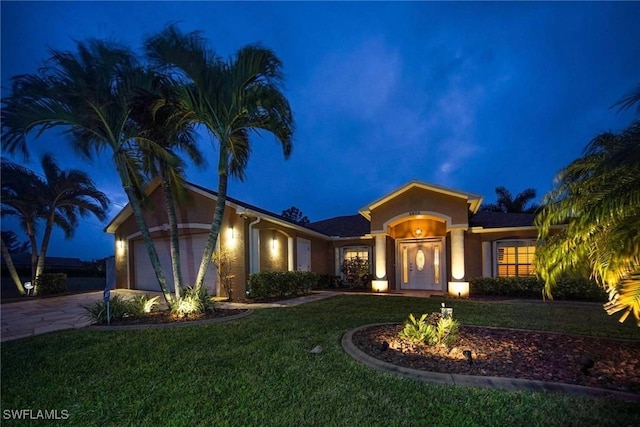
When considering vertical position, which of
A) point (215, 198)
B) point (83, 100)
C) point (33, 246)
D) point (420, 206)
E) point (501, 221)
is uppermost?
point (83, 100)

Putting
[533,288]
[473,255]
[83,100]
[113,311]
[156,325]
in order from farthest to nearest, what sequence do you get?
[473,255]
[533,288]
[113,311]
[83,100]
[156,325]

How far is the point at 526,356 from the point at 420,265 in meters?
11.4

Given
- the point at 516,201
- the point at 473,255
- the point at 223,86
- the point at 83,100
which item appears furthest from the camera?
the point at 516,201

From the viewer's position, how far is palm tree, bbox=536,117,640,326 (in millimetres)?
3576

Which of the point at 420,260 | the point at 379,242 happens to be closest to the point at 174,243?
the point at 379,242

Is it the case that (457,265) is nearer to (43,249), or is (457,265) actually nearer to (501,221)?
(501,221)

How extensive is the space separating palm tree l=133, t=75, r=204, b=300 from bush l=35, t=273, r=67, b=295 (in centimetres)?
1005

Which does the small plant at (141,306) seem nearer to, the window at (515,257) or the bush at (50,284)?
the bush at (50,284)

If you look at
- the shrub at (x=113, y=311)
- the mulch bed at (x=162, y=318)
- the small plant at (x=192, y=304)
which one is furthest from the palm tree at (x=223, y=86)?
the shrub at (x=113, y=311)

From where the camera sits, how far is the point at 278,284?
1254 cm

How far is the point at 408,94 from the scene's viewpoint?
4722 centimetres

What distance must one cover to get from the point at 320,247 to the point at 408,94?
123 ft

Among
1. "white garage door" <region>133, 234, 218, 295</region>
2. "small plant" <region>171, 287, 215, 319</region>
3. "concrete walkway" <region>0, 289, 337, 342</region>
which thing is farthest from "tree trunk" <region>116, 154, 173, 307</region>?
"white garage door" <region>133, 234, 218, 295</region>

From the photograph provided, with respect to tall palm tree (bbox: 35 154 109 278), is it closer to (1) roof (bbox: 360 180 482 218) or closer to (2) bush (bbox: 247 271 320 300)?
(2) bush (bbox: 247 271 320 300)
